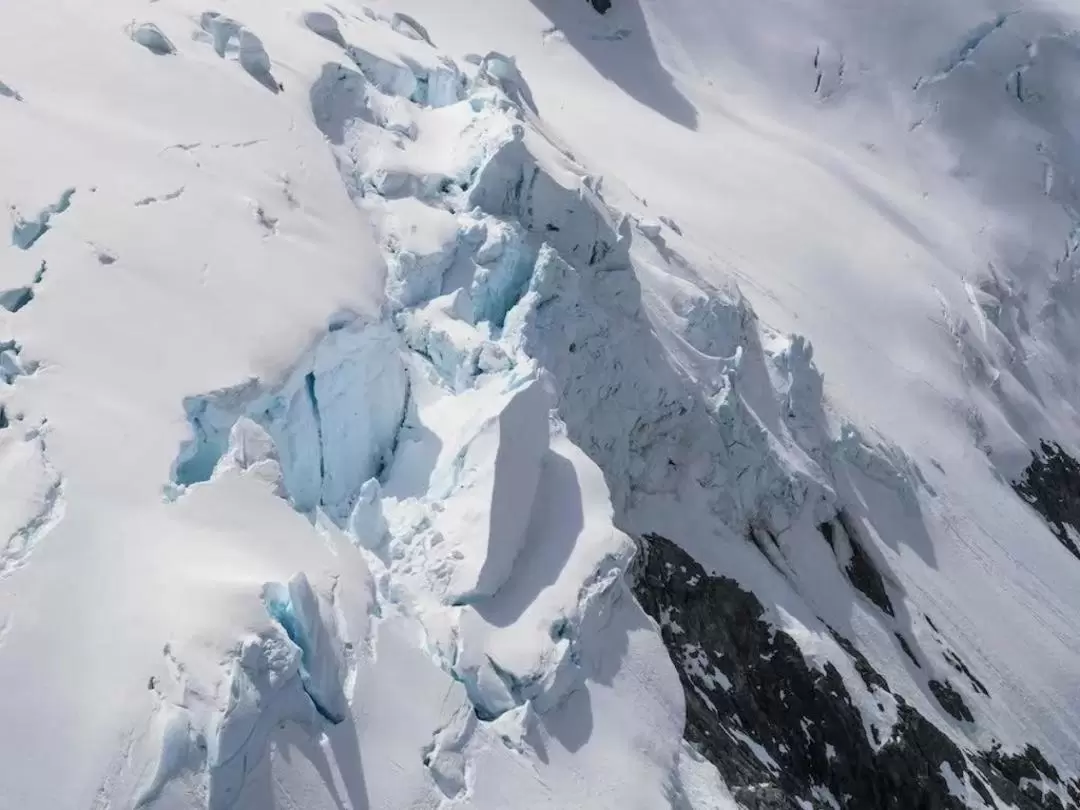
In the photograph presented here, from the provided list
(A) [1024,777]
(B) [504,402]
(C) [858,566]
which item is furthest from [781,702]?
(B) [504,402]

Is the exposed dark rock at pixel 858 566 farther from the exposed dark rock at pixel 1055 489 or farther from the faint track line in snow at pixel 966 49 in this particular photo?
the faint track line in snow at pixel 966 49

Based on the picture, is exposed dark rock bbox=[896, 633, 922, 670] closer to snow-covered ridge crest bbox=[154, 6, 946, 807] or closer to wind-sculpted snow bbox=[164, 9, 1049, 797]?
wind-sculpted snow bbox=[164, 9, 1049, 797]

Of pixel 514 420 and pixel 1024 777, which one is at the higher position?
pixel 514 420

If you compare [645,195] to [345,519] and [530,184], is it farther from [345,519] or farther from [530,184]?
[345,519]

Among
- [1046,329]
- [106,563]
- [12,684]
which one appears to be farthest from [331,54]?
[1046,329]

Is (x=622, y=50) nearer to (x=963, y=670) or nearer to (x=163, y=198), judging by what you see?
(x=963, y=670)

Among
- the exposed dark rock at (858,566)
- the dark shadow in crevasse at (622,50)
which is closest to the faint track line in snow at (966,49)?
the dark shadow in crevasse at (622,50)
